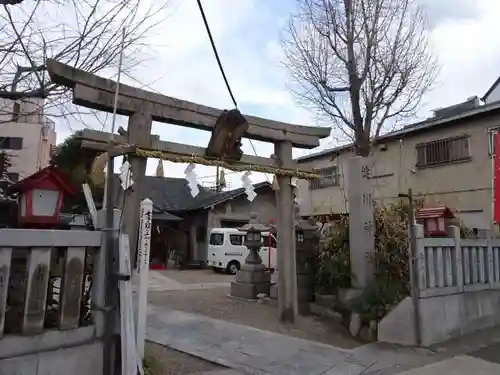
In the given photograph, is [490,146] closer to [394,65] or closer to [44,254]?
[394,65]

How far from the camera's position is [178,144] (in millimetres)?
6473

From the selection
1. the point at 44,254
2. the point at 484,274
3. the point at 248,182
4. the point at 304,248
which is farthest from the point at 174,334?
the point at 484,274

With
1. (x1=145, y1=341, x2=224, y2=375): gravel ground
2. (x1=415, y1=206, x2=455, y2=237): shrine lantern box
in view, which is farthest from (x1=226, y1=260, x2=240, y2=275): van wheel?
(x1=145, y1=341, x2=224, y2=375): gravel ground

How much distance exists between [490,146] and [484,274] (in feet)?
20.9

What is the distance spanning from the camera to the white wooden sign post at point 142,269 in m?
4.87

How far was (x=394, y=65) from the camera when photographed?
12445mm

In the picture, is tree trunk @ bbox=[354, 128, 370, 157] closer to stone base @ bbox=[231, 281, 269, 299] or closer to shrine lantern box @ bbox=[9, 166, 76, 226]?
stone base @ bbox=[231, 281, 269, 299]

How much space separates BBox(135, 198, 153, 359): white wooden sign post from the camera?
4867mm

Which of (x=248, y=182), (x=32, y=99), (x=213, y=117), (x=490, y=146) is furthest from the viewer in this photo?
(x=490, y=146)

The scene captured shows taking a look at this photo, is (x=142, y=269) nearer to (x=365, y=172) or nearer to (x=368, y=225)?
(x=368, y=225)

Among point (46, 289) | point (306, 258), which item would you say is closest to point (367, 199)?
point (306, 258)

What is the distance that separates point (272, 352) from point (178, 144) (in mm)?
3346

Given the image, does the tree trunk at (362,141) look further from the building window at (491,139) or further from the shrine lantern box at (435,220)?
the shrine lantern box at (435,220)

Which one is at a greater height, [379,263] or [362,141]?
[362,141]
